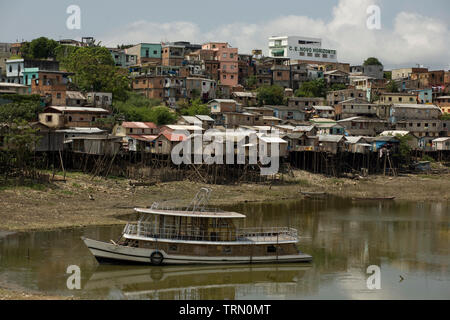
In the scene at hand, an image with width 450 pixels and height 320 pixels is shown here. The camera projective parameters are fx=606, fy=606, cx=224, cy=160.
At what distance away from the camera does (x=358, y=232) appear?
41.1 meters

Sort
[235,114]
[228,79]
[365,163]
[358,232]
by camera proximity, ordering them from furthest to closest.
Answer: [228,79]
[235,114]
[365,163]
[358,232]

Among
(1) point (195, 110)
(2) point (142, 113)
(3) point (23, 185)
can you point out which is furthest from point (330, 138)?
(3) point (23, 185)

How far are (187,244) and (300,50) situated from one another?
3834 inches

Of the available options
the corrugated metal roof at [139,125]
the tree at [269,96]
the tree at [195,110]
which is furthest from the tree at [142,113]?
the tree at [269,96]

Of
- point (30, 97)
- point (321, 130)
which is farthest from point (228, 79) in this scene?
point (30, 97)

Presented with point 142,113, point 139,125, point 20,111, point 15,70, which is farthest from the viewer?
point 15,70

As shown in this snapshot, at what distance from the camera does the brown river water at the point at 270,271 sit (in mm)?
27609

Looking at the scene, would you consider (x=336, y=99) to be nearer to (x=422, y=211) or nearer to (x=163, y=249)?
(x=422, y=211)

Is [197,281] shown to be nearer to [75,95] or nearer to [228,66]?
[75,95]

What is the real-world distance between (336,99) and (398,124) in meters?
12.1

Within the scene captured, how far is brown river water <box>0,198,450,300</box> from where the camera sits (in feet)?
90.6

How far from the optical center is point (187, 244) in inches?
1224

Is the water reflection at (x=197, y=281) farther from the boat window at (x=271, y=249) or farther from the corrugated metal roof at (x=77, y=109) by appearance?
the corrugated metal roof at (x=77, y=109)

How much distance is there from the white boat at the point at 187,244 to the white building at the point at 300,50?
309 ft
